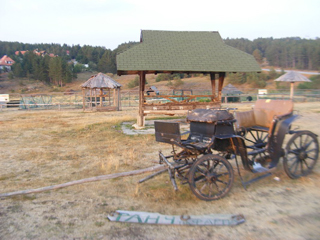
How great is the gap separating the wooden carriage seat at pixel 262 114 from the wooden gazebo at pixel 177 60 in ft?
20.1

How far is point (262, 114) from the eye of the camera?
20.1 feet

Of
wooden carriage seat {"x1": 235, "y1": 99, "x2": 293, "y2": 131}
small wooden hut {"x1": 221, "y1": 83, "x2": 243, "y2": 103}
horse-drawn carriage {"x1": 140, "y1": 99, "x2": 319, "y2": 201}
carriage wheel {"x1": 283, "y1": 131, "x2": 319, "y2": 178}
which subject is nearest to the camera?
horse-drawn carriage {"x1": 140, "y1": 99, "x2": 319, "y2": 201}

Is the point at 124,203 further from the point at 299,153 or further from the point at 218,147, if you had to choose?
the point at 299,153

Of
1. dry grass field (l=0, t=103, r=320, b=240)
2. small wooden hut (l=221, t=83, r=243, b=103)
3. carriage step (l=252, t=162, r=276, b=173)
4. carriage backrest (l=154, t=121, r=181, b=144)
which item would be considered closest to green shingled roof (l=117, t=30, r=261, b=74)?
dry grass field (l=0, t=103, r=320, b=240)

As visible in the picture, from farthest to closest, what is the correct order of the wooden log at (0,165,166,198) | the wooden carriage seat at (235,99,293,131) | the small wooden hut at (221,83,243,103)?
the small wooden hut at (221,83,243,103)
the wooden carriage seat at (235,99,293,131)
the wooden log at (0,165,166,198)

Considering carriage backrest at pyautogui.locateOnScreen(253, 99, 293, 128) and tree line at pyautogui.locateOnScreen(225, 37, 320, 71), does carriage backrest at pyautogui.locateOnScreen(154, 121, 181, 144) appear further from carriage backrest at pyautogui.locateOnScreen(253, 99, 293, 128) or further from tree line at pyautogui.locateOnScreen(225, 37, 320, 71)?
tree line at pyautogui.locateOnScreen(225, 37, 320, 71)

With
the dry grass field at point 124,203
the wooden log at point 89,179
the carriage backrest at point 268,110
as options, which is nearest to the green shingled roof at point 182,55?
the dry grass field at point 124,203

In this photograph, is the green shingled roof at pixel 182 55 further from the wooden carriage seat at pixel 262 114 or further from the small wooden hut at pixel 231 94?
the small wooden hut at pixel 231 94

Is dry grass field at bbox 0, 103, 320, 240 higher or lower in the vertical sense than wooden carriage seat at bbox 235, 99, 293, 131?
lower

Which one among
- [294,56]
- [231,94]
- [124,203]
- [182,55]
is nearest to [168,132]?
[124,203]

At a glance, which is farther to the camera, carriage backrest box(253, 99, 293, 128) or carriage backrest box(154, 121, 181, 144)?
carriage backrest box(253, 99, 293, 128)

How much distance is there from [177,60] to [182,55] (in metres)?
0.62

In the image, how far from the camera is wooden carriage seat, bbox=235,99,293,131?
18.9 ft

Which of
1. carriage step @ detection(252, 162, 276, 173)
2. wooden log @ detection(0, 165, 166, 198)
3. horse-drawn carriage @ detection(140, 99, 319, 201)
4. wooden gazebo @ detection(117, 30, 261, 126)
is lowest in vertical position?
wooden log @ detection(0, 165, 166, 198)
